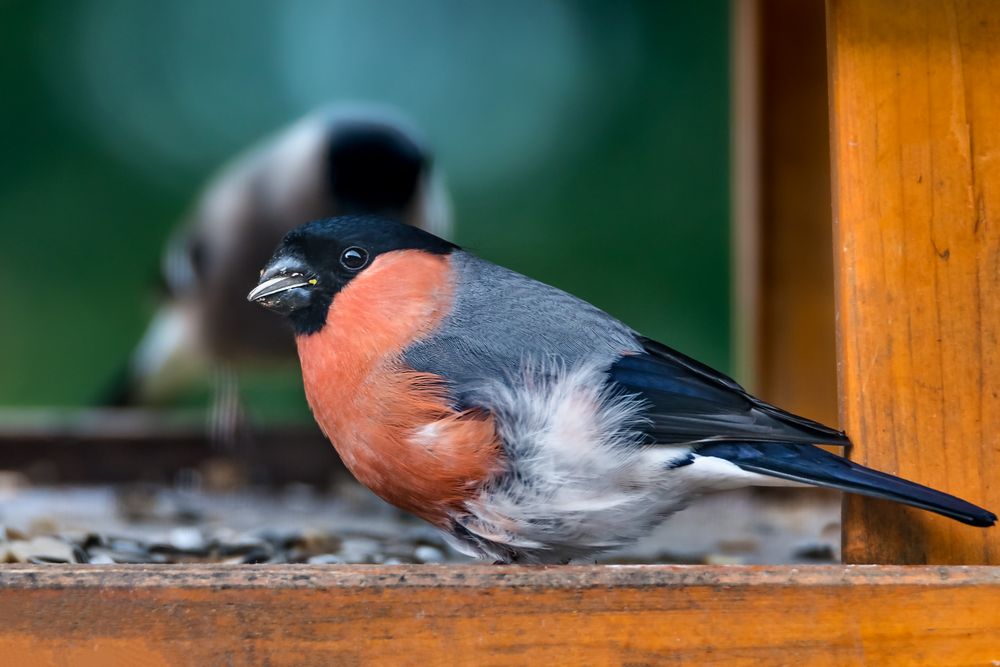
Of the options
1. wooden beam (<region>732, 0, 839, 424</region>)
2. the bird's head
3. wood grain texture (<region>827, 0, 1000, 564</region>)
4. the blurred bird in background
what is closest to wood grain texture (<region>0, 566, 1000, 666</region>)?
wood grain texture (<region>827, 0, 1000, 564</region>)

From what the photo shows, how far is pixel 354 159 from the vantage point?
12.1ft

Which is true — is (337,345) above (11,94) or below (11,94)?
below

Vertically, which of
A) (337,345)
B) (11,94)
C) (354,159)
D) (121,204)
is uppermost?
(11,94)

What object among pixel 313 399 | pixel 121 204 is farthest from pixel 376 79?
pixel 313 399

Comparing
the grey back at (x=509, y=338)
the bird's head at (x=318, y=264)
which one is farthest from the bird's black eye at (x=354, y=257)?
the grey back at (x=509, y=338)

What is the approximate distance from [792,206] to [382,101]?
4.02 metres

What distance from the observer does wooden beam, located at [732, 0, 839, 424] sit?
10.4 feet

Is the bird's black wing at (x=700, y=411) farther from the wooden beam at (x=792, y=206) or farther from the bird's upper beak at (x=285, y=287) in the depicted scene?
the wooden beam at (x=792, y=206)

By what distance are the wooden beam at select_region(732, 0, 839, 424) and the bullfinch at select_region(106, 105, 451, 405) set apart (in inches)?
42.9

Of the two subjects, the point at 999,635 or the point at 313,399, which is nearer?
the point at 999,635

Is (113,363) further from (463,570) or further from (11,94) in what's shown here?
(463,570)

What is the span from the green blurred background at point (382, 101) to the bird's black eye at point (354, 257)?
12.0 feet

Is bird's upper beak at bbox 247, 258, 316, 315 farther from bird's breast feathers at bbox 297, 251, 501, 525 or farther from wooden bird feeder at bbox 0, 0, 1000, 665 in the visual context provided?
wooden bird feeder at bbox 0, 0, 1000, 665

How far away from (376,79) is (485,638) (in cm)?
606
